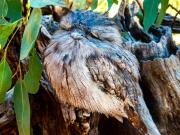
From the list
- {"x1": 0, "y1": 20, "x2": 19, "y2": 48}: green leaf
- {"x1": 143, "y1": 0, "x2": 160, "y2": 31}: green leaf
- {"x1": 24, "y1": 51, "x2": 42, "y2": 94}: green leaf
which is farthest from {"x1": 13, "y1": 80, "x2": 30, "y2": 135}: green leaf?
{"x1": 143, "y1": 0, "x2": 160, "y2": 31}: green leaf

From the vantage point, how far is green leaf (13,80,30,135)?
765mm

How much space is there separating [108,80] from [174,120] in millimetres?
293

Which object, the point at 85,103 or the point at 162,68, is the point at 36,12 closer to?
the point at 85,103

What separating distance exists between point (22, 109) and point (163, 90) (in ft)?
1.29

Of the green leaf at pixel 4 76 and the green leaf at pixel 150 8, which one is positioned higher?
the green leaf at pixel 150 8

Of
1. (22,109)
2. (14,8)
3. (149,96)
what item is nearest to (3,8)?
(14,8)

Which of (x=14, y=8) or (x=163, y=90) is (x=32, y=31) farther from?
(x=163, y=90)

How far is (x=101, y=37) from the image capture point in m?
0.87

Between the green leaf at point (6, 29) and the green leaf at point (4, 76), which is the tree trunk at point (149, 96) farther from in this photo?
the green leaf at point (6, 29)

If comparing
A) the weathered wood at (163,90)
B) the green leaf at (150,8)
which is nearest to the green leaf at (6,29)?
the green leaf at (150,8)

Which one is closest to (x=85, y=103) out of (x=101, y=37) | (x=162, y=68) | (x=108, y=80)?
(x=108, y=80)

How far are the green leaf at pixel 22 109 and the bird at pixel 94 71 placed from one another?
7cm

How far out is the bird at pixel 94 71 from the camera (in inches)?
30.5

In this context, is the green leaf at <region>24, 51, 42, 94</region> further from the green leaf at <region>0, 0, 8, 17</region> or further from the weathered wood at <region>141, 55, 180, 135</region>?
the weathered wood at <region>141, 55, 180, 135</region>
